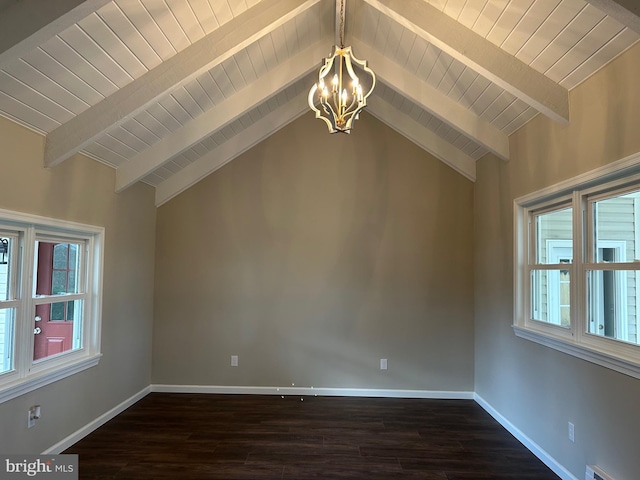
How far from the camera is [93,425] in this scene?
331 cm

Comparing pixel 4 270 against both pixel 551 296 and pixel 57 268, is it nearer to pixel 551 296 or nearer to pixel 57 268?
pixel 57 268

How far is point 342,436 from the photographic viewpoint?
3.29 meters

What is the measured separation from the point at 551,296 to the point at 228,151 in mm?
3440

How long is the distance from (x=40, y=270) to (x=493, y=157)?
401cm

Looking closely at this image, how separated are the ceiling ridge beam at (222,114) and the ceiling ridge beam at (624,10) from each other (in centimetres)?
225

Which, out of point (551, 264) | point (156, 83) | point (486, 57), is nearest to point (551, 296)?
point (551, 264)

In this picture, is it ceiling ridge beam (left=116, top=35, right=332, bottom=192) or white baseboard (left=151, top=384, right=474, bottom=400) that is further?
white baseboard (left=151, top=384, right=474, bottom=400)

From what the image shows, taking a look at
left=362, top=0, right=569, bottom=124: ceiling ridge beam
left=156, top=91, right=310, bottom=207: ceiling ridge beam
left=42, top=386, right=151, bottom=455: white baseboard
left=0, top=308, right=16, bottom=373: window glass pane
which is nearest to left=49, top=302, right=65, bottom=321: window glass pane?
left=0, top=308, right=16, bottom=373: window glass pane

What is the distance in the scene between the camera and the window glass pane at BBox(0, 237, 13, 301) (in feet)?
8.30

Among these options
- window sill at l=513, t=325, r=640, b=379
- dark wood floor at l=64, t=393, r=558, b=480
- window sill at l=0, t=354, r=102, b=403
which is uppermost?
window sill at l=513, t=325, r=640, b=379

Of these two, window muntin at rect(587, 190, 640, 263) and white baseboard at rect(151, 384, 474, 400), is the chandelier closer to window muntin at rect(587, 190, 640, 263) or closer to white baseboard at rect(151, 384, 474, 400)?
window muntin at rect(587, 190, 640, 263)

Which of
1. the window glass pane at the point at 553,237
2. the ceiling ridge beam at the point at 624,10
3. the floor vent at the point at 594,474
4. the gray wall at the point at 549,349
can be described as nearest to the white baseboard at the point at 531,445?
the gray wall at the point at 549,349

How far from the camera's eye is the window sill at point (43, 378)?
242 centimetres

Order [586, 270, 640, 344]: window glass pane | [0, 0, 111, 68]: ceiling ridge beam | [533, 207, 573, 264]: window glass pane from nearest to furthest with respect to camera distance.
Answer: [0, 0, 111, 68]: ceiling ridge beam, [586, 270, 640, 344]: window glass pane, [533, 207, 573, 264]: window glass pane
